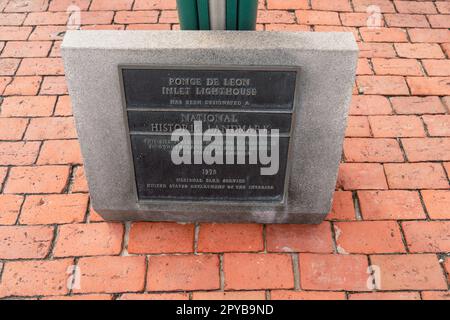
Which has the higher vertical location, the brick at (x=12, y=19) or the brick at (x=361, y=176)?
the brick at (x=12, y=19)

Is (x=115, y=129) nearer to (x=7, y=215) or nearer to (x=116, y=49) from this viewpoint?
(x=116, y=49)

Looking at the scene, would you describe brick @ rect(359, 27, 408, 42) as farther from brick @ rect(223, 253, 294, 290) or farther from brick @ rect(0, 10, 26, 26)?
brick @ rect(0, 10, 26, 26)

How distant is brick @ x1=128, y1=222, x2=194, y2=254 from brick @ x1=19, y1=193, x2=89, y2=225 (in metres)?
0.35

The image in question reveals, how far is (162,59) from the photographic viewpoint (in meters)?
2.15

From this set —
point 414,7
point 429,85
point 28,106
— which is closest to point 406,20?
point 414,7

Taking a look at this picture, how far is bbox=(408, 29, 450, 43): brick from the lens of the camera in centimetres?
398

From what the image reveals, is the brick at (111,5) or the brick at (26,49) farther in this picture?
the brick at (111,5)

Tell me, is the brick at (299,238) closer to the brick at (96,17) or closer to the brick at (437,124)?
the brick at (437,124)

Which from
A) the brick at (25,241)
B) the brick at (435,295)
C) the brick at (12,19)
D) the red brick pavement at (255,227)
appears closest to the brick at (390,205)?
the red brick pavement at (255,227)

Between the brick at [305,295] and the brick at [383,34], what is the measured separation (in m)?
2.33

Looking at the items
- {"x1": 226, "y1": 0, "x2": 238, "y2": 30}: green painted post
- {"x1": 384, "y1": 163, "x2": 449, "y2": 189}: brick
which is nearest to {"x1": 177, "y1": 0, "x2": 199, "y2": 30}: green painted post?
{"x1": 226, "y1": 0, "x2": 238, "y2": 30}: green painted post

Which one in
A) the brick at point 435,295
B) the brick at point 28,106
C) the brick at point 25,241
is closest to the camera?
the brick at point 435,295

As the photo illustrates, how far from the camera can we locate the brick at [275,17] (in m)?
4.08

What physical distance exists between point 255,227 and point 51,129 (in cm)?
156
